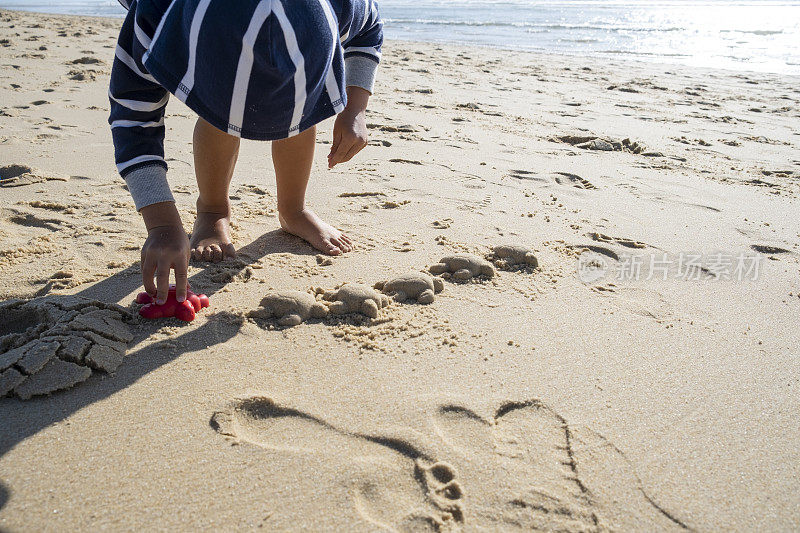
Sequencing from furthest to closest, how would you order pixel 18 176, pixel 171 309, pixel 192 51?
1. pixel 18 176
2. pixel 171 309
3. pixel 192 51

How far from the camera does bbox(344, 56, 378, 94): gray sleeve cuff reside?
200cm

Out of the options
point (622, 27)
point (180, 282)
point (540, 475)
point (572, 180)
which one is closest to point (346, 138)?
point (180, 282)

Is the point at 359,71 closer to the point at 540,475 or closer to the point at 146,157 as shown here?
the point at 146,157

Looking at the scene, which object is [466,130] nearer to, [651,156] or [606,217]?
[651,156]

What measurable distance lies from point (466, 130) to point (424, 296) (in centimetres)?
231

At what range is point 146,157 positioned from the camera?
1.55 metres

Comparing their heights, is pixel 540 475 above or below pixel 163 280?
below

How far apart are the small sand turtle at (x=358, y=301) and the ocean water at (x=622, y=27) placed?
7717mm

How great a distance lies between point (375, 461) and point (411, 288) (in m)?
0.69

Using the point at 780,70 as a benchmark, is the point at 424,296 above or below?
below

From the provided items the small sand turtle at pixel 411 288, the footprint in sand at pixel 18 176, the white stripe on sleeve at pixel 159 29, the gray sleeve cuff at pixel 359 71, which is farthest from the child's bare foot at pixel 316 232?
the footprint in sand at pixel 18 176

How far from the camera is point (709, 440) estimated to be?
4.19 ft

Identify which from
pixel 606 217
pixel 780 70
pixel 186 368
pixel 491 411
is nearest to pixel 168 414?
pixel 186 368

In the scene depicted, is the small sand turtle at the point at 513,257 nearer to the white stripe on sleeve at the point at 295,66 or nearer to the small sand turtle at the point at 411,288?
the small sand turtle at the point at 411,288
